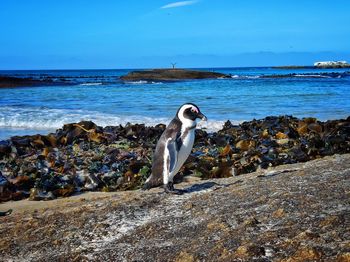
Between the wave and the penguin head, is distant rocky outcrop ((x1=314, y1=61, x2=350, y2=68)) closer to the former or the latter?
the wave

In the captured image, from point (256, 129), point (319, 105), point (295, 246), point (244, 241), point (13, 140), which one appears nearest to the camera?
point (295, 246)

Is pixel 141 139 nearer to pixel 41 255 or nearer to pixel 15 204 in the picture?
pixel 15 204

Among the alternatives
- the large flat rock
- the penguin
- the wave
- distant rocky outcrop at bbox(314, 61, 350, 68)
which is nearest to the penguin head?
the penguin

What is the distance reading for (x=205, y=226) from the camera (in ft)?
10.8

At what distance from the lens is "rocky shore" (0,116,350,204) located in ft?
20.2

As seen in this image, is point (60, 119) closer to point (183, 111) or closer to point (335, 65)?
point (183, 111)

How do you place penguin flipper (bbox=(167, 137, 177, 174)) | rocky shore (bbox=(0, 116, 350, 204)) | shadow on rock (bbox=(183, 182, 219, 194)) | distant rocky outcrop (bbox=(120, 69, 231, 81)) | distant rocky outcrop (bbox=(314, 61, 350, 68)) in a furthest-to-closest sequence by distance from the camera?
distant rocky outcrop (bbox=(314, 61, 350, 68))
distant rocky outcrop (bbox=(120, 69, 231, 81))
rocky shore (bbox=(0, 116, 350, 204))
penguin flipper (bbox=(167, 137, 177, 174))
shadow on rock (bbox=(183, 182, 219, 194))

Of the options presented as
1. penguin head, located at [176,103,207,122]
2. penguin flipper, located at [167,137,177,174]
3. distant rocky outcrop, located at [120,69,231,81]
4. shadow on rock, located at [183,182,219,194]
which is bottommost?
shadow on rock, located at [183,182,219,194]

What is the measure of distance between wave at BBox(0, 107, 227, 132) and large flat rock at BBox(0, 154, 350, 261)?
292 inches

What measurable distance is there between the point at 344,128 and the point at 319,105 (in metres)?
9.03

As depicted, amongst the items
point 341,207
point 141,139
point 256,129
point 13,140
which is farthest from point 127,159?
point 341,207

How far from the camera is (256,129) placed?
10.2 metres

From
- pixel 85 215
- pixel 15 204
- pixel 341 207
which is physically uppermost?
pixel 341 207

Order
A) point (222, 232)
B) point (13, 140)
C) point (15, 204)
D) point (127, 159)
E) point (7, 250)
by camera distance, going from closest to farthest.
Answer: point (222, 232)
point (7, 250)
point (15, 204)
point (127, 159)
point (13, 140)
